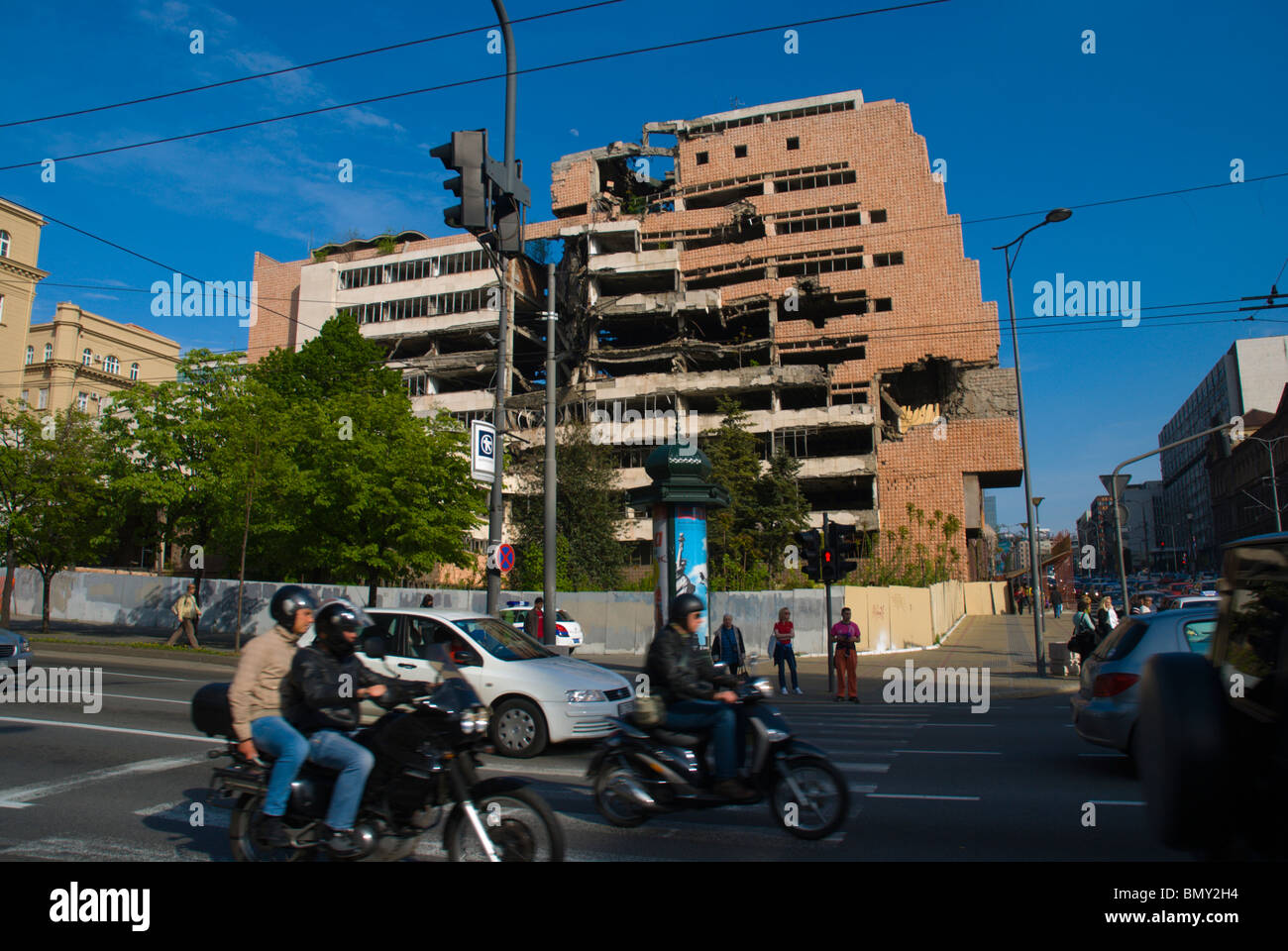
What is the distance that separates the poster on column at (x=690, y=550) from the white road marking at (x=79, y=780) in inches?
374

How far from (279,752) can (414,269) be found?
211ft

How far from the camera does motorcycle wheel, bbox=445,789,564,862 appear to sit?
433 centimetres

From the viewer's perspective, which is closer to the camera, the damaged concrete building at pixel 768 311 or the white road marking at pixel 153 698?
the white road marking at pixel 153 698

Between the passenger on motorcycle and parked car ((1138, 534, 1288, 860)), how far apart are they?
13.8 feet

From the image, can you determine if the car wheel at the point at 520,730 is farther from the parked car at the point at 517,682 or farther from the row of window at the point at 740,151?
the row of window at the point at 740,151

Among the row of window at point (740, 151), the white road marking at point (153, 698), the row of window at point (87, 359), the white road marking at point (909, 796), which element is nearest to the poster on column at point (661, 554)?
the white road marking at point (153, 698)

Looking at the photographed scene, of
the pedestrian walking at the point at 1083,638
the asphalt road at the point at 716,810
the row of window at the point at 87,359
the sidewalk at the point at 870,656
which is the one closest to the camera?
the asphalt road at the point at 716,810

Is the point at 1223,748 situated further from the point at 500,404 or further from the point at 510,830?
the point at 500,404

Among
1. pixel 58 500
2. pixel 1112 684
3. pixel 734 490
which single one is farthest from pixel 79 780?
pixel 734 490

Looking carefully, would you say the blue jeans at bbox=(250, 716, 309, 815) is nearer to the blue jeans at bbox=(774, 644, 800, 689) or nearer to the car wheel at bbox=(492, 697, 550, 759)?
the car wheel at bbox=(492, 697, 550, 759)

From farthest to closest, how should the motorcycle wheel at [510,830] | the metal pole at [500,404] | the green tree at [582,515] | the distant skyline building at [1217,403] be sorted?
the distant skyline building at [1217,403] < the green tree at [582,515] < the metal pole at [500,404] < the motorcycle wheel at [510,830]

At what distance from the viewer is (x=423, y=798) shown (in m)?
4.47

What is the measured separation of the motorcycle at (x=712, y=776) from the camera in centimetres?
554
